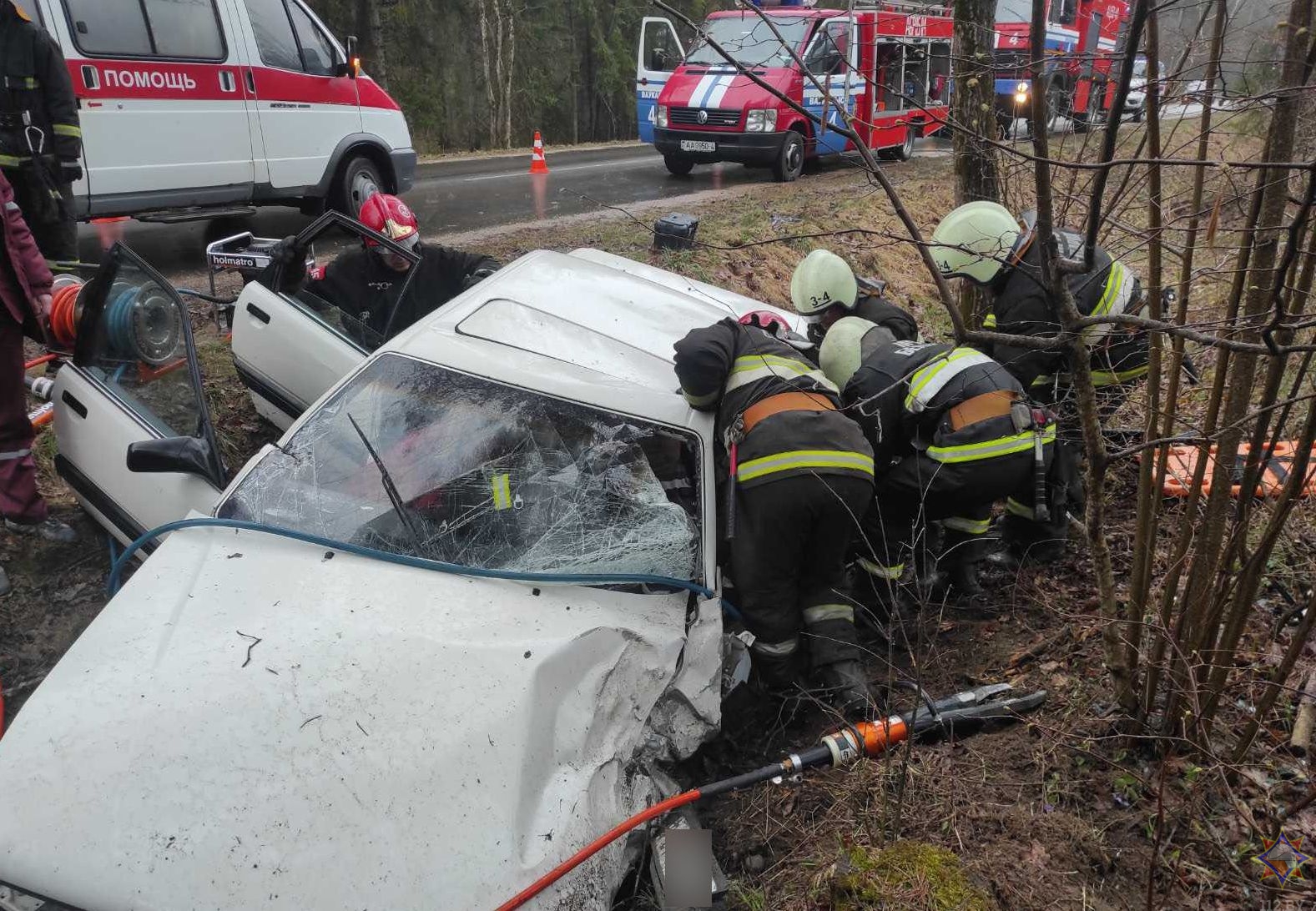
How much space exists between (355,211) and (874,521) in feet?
20.8

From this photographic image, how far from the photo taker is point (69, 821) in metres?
1.96

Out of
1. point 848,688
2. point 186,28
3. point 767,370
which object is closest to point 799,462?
point 767,370

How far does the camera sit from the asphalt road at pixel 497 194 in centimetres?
816

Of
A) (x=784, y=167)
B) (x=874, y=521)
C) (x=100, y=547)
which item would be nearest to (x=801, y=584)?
(x=874, y=521)

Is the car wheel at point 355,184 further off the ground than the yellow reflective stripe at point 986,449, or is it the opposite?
the car wheel at point 355,184

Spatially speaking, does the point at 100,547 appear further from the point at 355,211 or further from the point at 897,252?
the point at 897,252

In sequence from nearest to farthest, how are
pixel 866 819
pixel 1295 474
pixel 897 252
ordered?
pixel 1295 474 < pixel 866 819 < pixel 897 252

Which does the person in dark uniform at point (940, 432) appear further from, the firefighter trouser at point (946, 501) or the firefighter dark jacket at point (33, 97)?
the firefighter dark jacket at point (33, 97)

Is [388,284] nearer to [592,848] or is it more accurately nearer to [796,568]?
[796,568]

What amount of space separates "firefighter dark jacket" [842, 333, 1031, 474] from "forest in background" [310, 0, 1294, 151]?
57.1 feet

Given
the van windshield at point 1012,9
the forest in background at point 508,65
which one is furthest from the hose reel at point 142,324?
the van windshield at point 1012,9

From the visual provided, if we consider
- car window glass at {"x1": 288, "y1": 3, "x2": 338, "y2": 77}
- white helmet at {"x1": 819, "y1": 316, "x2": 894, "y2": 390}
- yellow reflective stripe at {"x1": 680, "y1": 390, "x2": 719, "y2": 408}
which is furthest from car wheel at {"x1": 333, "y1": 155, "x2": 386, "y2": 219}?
yellow reflective stripe at {"x1": 680, "y1": 390, "x2": 719, "y2": 408}

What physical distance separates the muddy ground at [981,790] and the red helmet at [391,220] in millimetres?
2034

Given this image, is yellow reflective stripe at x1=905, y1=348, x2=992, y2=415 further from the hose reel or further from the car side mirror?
the hose reel
